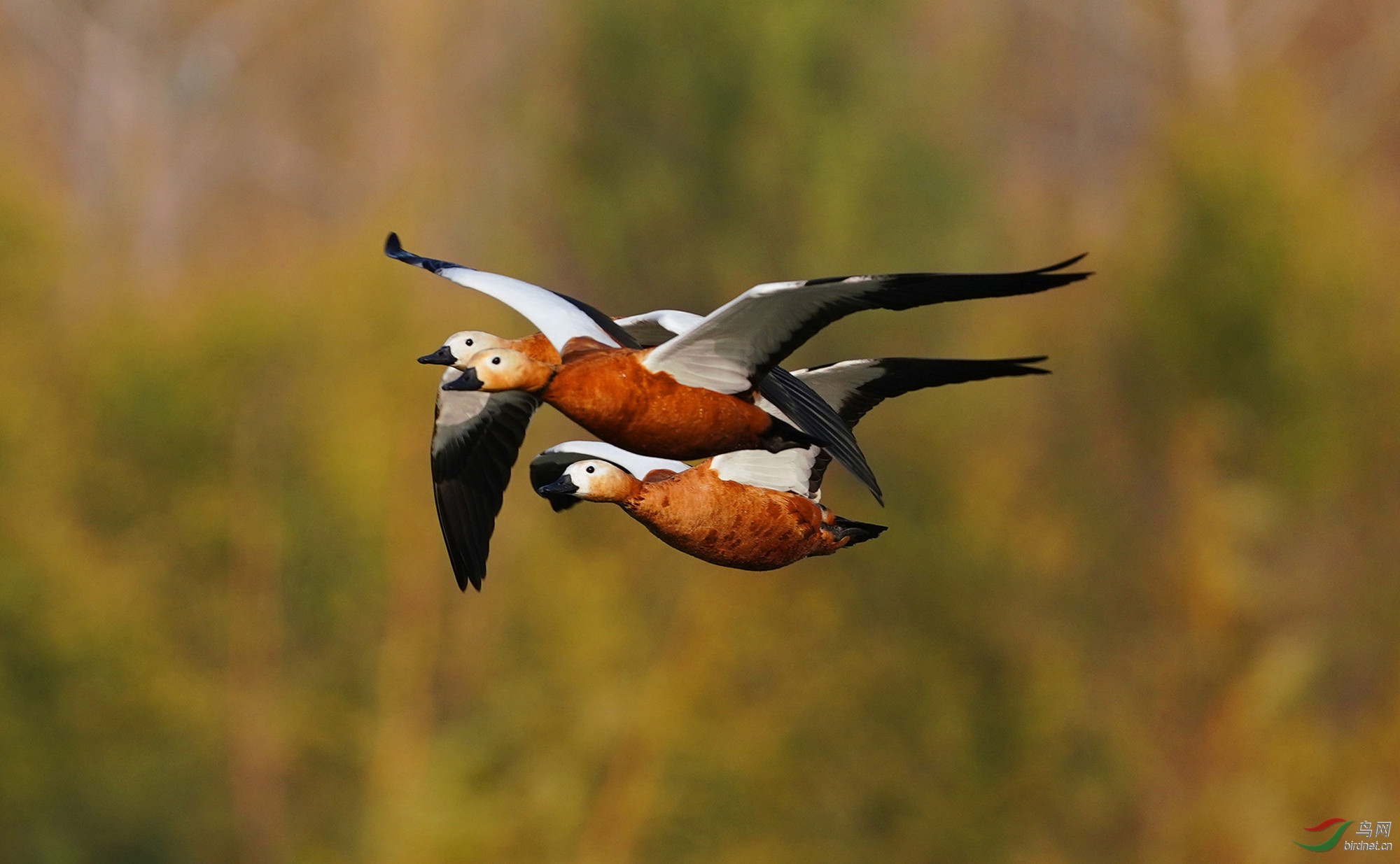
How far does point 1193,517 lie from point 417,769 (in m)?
8.43

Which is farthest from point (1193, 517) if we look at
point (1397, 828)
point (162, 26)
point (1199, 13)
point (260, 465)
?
point (162, 26)

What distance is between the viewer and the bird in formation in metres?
4.45

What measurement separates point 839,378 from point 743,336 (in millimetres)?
920

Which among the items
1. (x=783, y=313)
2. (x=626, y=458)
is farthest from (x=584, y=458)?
(x=783, y=313)

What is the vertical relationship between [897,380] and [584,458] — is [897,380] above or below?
above

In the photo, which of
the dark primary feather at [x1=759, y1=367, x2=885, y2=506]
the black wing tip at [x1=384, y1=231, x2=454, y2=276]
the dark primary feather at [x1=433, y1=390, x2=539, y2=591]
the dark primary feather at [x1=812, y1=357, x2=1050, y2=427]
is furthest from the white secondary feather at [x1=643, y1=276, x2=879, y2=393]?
the dark primary feather at [x1=433, y1=390, x2=539, y2=591]

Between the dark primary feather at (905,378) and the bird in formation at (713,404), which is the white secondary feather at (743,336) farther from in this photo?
the dark primary feather at (905,378)

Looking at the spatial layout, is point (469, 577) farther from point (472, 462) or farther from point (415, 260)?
point (415, 260)

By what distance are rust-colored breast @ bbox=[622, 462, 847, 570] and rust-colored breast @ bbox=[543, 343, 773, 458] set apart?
11 cm

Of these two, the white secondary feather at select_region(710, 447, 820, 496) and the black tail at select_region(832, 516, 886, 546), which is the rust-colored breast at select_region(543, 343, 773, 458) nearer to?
the white secondary feather at select_region(710, 447, 820, 496)

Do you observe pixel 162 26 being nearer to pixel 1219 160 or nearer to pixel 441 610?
pixel 441 610

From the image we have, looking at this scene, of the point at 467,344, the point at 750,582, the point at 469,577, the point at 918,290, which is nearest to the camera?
the point at 918,290

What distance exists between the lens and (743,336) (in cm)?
454

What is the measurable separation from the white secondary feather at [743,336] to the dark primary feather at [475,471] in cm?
153
